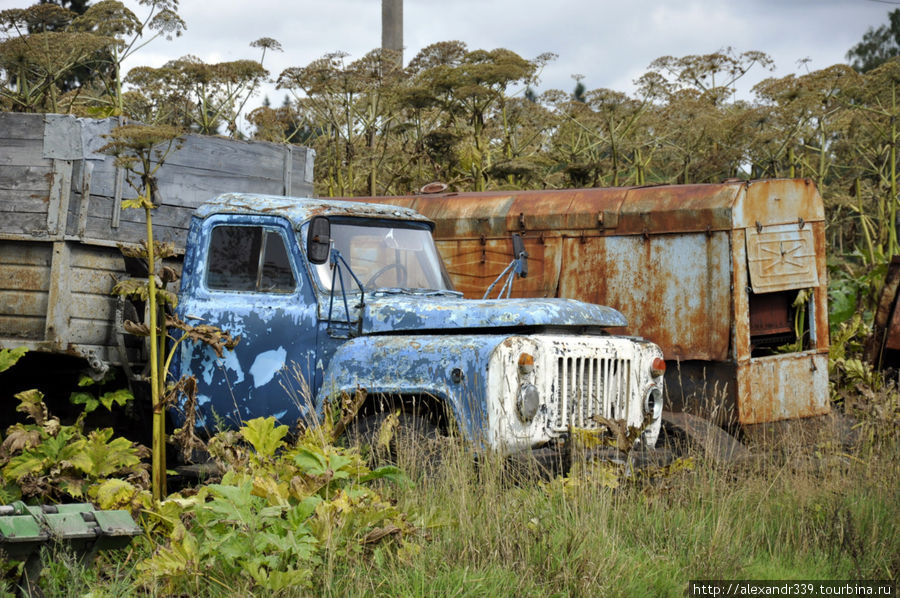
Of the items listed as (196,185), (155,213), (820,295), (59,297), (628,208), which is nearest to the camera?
(59,297)

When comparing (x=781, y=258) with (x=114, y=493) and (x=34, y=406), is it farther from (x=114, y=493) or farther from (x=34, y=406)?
(x=34, y=406)

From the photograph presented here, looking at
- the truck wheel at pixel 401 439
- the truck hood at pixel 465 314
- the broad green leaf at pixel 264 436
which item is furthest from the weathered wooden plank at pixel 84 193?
the truck wheel at pixel 401 439

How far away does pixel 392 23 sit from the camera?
15055 millimetres

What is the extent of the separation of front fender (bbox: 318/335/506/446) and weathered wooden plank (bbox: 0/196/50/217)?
2.32 metres

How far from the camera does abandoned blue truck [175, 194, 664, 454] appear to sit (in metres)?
5.35

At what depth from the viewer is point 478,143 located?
12.1 m

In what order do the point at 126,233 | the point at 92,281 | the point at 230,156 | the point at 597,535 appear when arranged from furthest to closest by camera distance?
the point at 230,156 < the point at 126,233 < the point at 92,281 < the point at 597,535

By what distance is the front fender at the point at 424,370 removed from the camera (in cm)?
525

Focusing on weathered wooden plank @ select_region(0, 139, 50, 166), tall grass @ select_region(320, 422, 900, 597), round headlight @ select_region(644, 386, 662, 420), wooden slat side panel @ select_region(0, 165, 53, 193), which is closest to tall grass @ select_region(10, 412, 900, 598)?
tall grass @ select_region(320, 422, 900, 597)

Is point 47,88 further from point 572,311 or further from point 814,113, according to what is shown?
point 814,113

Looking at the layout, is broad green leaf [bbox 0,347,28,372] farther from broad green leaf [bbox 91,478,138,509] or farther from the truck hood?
the truck hood

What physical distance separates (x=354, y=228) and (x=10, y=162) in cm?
241

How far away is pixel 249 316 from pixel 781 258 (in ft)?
15.1

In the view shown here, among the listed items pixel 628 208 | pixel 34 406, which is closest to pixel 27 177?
pixel 34 406
